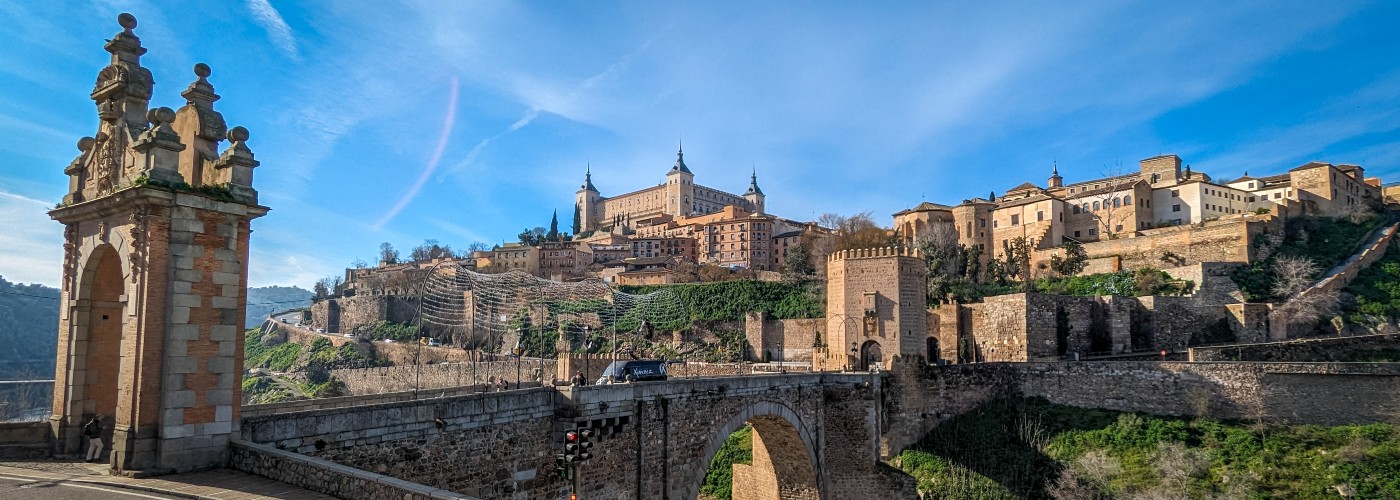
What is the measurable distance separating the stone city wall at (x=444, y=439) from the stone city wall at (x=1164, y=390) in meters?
19.1

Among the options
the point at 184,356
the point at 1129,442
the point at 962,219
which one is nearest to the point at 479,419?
the point at 184,356

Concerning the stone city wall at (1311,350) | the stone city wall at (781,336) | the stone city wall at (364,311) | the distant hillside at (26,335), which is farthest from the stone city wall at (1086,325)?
the distant hillside at (26,335)

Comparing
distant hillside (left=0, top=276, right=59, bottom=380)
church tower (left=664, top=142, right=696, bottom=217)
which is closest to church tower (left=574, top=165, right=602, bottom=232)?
church tower (left=664, top=142, right=696, bottom=217)

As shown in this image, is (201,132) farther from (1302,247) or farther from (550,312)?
(1302,247)

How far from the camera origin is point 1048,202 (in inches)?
2392

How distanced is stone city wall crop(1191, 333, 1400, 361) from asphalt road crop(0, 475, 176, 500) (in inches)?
1436

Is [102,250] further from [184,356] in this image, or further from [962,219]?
[962,219]

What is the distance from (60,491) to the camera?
934 cm

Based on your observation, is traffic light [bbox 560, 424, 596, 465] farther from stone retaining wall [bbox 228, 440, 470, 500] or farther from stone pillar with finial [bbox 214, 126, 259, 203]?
stone pillar with finial [bbox 214, 126, 259, 203]

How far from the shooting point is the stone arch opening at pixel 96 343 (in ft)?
39.1

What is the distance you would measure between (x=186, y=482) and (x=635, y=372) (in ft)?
43.9

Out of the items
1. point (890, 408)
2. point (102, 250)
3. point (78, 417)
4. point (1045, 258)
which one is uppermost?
point (1045, 258)

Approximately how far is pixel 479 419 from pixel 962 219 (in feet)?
185

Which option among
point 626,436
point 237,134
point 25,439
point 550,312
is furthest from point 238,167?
point 550,312
